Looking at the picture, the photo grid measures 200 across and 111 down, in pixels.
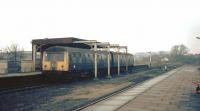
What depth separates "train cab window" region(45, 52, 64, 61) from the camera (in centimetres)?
2811

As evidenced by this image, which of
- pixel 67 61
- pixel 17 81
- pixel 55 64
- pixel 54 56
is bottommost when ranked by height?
pixel 17 81

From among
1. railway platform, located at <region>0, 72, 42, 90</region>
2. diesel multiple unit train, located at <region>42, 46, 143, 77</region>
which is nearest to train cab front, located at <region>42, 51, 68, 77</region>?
diesel multiple unit train, located at <region>42, 46, 143, 77</region>

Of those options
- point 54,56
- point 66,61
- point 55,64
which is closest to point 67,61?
point 66,61

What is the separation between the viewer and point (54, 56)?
28453 mm

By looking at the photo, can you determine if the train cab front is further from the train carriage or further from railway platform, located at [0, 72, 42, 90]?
railway platform, located at [0, 72, 42, 90]

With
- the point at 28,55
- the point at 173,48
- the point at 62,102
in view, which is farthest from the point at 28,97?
the point at 173,48

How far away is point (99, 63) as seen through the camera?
36.9 meters

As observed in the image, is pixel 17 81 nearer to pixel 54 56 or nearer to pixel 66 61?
pixel 66 61

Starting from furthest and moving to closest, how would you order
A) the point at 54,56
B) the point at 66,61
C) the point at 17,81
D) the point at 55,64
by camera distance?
the point at 54,56, the point at 55,64, the point at 66,61, the point at 17,81

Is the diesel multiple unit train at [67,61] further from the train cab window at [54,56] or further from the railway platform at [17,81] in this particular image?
the railway platform at [17,81]

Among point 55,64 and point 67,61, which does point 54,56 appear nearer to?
point 55,64

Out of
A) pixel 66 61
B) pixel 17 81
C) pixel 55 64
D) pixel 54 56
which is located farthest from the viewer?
pixel 54 56

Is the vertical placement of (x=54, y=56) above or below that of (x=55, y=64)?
above

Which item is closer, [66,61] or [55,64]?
[66,61]
